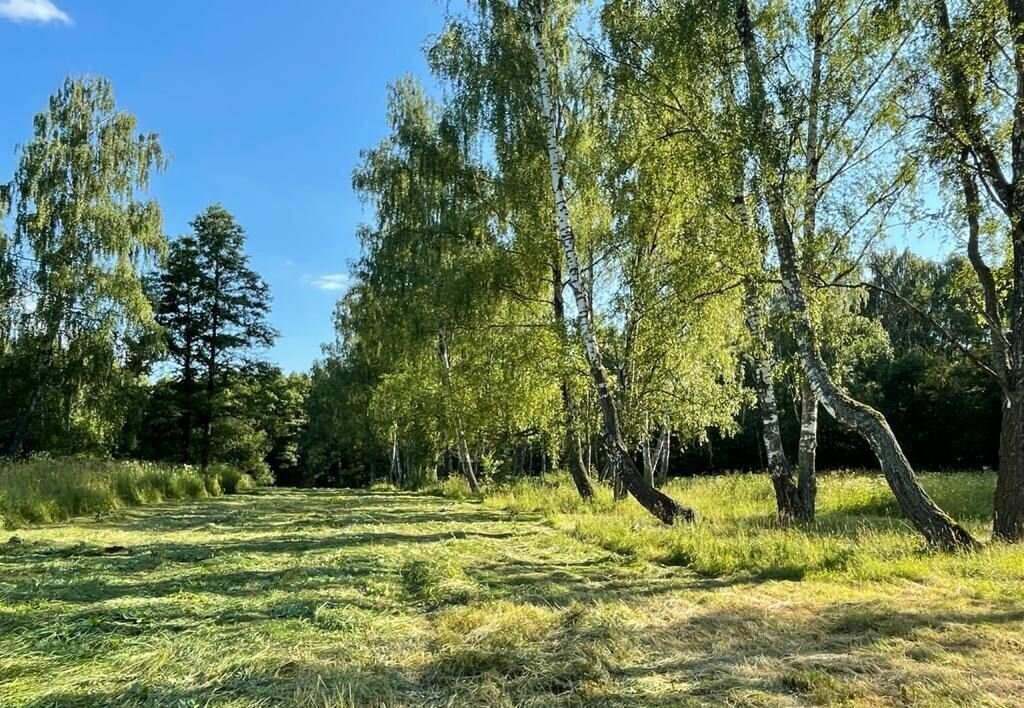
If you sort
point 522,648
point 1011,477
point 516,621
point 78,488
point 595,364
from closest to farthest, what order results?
point 522,648 < point 516,621 < point 1011,477 < point 595,364 < point 78,488

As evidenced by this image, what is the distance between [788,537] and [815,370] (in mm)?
2005

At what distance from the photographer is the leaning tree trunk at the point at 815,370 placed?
21.9 feet

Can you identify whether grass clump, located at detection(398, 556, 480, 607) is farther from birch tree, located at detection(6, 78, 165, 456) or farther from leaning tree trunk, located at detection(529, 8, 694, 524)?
birch tree, located at detection(6, 78, 165, 456)

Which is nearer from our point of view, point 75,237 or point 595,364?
point 595,364

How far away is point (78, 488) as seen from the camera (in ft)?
38.8

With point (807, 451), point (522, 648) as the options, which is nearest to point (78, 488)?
point (522, 648)

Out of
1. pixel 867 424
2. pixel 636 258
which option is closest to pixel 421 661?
pixel 867 424

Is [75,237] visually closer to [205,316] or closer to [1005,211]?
[205,316]

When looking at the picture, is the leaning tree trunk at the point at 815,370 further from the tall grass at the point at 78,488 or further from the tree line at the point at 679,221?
the tall grass at the point at 78,488

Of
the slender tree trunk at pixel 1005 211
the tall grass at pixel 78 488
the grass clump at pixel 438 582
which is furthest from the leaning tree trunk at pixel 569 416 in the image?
the tall grass at pixel 78 488

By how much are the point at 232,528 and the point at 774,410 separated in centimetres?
838

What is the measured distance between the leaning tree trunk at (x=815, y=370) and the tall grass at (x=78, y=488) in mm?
11229

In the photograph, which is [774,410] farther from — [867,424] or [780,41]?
[780,41]

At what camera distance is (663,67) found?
9.24 m
